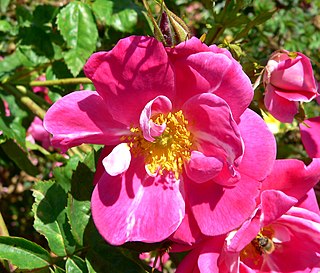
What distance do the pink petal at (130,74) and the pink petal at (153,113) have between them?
0.01m

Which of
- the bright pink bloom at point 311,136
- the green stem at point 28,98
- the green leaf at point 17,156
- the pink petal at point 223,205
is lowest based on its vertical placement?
the green leaf at point 17,156

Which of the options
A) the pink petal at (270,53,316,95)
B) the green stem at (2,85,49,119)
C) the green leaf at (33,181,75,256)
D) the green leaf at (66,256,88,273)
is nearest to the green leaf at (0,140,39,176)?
the green stem at (2,85,49,119)

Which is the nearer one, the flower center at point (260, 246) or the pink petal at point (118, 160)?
the pink petal at point (118, 160)

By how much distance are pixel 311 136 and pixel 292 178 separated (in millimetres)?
196

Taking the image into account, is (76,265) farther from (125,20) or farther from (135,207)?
(125,20)

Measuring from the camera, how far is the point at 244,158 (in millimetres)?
947

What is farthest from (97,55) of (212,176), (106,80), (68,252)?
(68,252)

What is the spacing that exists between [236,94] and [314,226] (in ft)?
0.87

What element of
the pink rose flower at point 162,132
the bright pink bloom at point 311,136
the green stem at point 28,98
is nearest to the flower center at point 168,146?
the pink rose flower at point 162,132

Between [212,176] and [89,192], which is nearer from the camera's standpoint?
[212,176]

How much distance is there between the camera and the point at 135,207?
0.96m

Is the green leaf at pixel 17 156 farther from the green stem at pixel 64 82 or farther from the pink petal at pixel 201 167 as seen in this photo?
the pink petal at pixel 201 167

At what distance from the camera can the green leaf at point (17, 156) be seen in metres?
1.73

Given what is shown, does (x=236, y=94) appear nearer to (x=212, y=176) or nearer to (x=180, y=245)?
(x=212, y=176)
